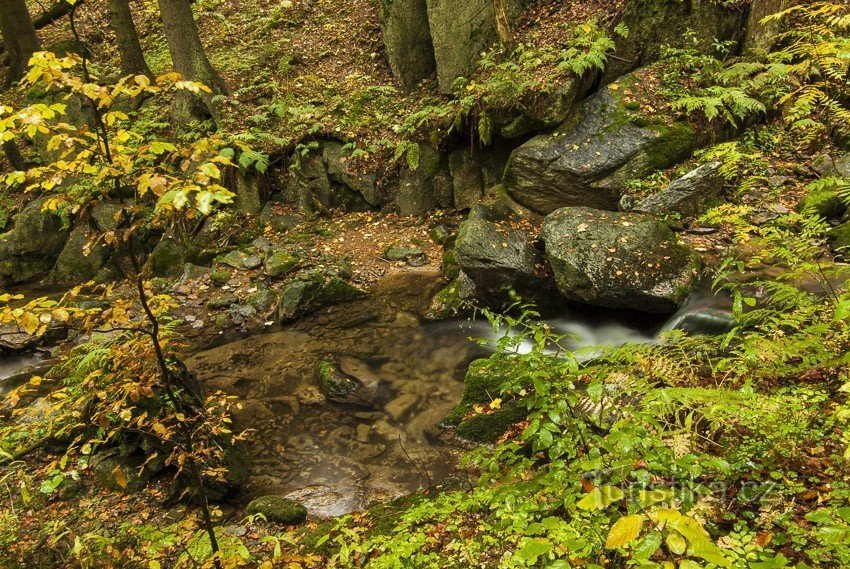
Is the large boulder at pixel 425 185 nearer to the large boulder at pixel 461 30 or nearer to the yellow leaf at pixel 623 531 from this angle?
the large boulder at pixel 461 30

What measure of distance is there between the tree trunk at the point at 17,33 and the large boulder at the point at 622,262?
49.2ft

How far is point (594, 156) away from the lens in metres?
8.24

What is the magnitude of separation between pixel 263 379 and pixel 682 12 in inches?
379

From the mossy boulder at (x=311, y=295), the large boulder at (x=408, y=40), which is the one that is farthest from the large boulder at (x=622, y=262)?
the large boulder at (x=408, y=40)

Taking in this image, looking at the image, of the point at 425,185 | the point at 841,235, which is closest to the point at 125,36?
the point at 425,185

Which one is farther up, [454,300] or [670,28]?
[670,28]

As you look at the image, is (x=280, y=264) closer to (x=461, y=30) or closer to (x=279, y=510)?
(x=279, y=510)

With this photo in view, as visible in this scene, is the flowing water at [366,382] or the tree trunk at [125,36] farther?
the tree trunk at [125,36]

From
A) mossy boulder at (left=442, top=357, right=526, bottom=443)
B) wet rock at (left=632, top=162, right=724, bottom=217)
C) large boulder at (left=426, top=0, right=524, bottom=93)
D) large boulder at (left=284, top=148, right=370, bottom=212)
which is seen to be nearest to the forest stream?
mossy boulder at (left=442, top=357, right=526, bottom=443)

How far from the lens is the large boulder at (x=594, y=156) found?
8008 millimetres

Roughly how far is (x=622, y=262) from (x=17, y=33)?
17073 millimetres

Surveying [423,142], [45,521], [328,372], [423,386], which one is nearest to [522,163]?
[423,142]

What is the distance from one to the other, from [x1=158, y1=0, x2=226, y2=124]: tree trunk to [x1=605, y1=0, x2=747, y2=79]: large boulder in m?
8.91

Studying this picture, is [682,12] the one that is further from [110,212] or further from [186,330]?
[110,212]
